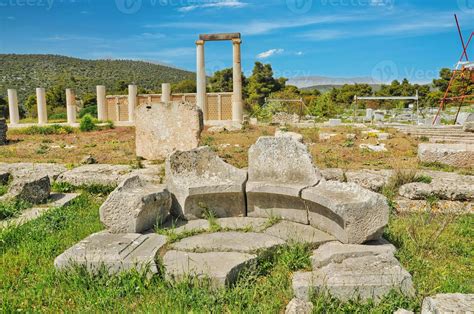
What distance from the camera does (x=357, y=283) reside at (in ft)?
10.8

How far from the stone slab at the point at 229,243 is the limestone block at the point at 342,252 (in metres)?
0.41

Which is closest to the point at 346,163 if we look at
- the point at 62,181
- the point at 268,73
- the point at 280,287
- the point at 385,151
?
the point at 385,151

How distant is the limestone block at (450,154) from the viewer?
8.89 m

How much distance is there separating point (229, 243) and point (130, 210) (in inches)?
43.6

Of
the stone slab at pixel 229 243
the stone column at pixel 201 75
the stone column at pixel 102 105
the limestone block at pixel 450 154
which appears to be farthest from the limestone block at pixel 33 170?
the stone column at pixel 102 105

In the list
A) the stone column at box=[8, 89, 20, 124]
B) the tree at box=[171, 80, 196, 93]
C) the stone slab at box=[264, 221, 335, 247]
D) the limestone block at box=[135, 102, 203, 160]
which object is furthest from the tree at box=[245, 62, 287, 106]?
the stone slab at box=[264, 221, 335, 247]

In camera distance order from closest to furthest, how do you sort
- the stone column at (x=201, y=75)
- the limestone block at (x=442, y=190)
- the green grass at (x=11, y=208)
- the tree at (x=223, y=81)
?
the green grass at (x=11, y=208) → the limestone block at (x=442, y=190) → the stone column at (x=201, y=75) → the tree at (x=223, y=81)

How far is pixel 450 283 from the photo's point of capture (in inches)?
141

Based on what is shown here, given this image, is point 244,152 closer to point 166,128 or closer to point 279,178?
point 166,128

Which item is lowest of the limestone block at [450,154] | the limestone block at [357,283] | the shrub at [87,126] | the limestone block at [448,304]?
the limestone block at [357,283]

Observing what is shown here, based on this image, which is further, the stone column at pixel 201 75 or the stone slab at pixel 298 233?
the stone column at pixel 201 75

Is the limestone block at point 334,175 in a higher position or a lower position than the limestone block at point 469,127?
lower

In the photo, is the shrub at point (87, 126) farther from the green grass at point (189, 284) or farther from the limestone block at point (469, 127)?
the green grass at point (189, 284)

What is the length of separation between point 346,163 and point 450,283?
20.6 feet
